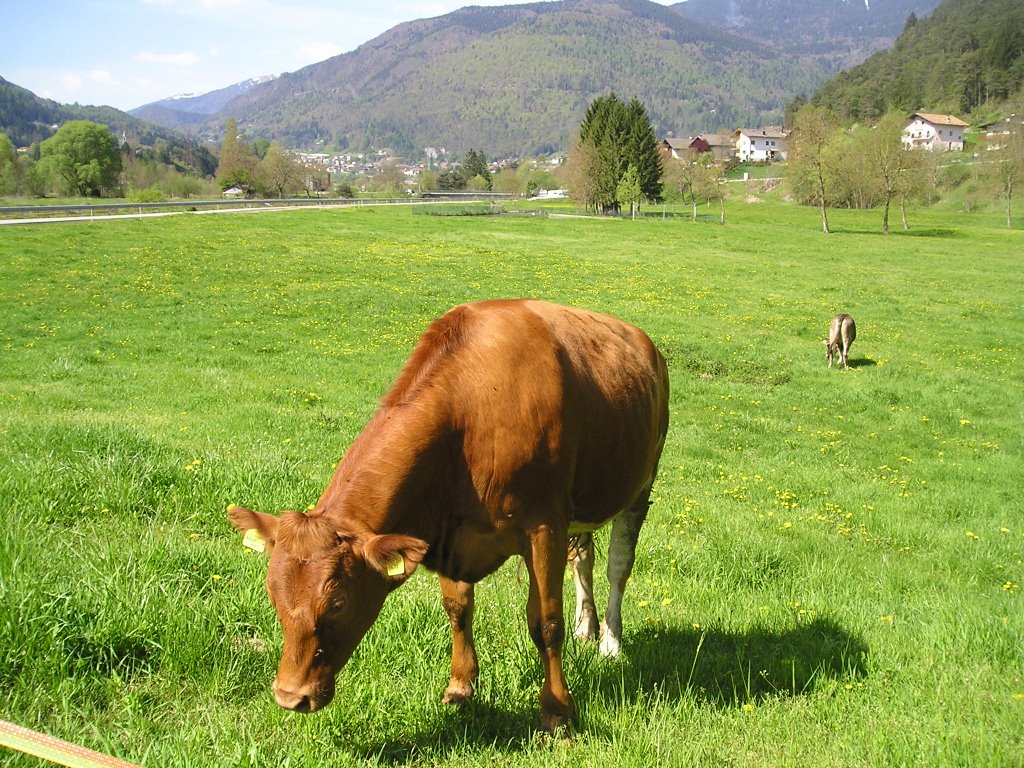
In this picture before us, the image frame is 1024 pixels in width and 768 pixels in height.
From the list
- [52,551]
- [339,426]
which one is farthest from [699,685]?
[339,426]

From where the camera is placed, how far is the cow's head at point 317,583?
3.40 m

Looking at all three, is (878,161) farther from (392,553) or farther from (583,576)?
(392,553)

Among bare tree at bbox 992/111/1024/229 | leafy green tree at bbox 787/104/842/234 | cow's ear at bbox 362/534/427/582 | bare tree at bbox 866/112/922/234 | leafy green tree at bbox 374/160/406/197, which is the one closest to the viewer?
cow's ear at bbox 362/534/427/582

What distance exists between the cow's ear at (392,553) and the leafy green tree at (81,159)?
380 ft

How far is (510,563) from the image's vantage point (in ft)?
24.2

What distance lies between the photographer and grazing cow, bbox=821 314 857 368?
2322cm

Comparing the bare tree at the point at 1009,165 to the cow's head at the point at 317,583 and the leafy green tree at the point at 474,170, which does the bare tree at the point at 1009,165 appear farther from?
the leafy green tree at the point at 474,170

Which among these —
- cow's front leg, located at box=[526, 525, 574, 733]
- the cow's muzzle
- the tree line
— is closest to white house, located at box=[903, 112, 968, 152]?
the tree line

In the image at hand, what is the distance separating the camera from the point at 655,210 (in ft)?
346

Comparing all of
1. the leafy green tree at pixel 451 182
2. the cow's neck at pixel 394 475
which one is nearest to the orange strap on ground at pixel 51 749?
the cow's neck at pixel 394 475

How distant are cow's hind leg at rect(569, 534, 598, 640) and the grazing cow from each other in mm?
19291

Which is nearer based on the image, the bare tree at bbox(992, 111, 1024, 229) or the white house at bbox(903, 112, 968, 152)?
the bare tree at bbox(992, 111, 1024, 229)

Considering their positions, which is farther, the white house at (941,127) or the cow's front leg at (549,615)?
the white house at (941,127)

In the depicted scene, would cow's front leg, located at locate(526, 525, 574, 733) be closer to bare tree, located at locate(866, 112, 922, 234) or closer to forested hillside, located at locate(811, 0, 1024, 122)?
bare tree, located at locate(866, 112, 922, 234)
